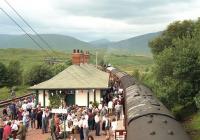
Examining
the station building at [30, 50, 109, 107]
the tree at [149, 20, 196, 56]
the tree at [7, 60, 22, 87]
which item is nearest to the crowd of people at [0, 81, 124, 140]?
the station building at [30, 50, 109, 107]

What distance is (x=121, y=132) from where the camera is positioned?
20344 millimetres

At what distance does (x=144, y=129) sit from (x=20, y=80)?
219 ft

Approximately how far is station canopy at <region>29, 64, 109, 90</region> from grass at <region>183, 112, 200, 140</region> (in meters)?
8.01

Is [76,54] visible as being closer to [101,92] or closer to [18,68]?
[101,92]

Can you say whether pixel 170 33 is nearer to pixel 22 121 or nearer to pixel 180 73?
pixel 180 73

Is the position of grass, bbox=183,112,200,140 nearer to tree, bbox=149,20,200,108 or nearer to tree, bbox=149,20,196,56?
tree, bbox=149,20,200,108

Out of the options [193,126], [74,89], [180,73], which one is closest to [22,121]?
[74,89]

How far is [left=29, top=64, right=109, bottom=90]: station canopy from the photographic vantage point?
35000 millimetres

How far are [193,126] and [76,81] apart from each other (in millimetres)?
12469

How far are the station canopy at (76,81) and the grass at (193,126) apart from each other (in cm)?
801

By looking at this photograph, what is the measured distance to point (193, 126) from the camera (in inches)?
1060

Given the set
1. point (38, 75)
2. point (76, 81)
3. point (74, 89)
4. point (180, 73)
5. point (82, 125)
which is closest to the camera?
point (82, 125)

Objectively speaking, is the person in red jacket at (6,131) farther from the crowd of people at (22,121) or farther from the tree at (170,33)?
the tree at (170,33)

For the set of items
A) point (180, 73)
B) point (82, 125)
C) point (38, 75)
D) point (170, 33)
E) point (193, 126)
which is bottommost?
point (38, 75)
